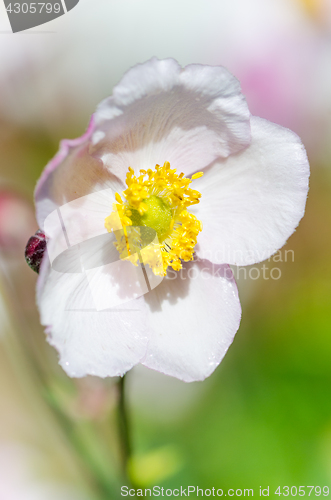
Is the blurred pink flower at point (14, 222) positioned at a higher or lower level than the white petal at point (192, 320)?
higher

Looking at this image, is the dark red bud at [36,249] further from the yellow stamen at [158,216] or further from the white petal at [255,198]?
the white petal at [255,198]

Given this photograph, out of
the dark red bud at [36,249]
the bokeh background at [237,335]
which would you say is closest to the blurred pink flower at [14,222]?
the bokeh background at [237,335]

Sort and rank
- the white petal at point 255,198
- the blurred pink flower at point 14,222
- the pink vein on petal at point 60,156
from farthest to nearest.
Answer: the blurred pink flower at point 14,222, the white petal at point 255,198, the pink vein on petal at point 60,156

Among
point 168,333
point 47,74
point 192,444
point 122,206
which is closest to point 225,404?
point 192,444

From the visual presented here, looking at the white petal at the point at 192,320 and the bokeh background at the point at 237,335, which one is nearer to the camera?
the white petal at the point at 192,320

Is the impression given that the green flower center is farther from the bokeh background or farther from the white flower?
the bokeh background

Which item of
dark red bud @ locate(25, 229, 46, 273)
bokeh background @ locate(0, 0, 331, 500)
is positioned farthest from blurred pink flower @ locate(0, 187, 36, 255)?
dark red bud @ locate(25, 229, 46, 273)

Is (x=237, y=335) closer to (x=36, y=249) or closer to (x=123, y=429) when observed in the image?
(x=123, y=429)

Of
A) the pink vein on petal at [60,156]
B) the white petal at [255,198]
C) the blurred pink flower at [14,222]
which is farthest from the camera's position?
the blurred pink flower at [14,222]
